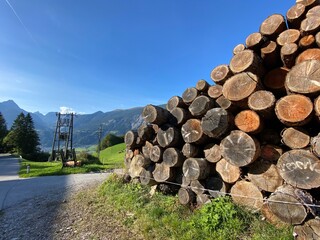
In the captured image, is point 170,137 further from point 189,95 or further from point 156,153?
point 189,95

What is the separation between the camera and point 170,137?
5.40 m

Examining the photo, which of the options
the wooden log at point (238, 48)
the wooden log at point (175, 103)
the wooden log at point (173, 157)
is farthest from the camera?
the wooden log at point (175, 103)

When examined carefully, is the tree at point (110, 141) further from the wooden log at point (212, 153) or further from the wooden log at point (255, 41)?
the wooden log at point (255, 41)

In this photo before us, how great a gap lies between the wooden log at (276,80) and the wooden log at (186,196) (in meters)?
2.59

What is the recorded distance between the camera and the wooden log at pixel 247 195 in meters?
4.02

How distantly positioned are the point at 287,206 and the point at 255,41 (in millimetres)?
2860

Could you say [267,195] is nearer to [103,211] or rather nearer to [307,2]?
[307,2]

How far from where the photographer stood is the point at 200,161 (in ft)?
15.9

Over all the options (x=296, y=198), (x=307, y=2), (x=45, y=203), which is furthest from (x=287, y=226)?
(x=45, y=203)

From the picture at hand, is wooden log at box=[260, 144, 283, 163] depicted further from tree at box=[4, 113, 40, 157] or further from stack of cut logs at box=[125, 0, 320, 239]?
tree at box=[4, 113, 40, 157]

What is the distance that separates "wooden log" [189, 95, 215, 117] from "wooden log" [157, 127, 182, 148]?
2.41 feet

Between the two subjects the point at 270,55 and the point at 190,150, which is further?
the point at 190,150

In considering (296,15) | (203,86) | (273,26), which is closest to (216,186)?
(203,86)

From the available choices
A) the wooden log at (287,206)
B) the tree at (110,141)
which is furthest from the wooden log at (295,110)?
the tree at (110,141)
